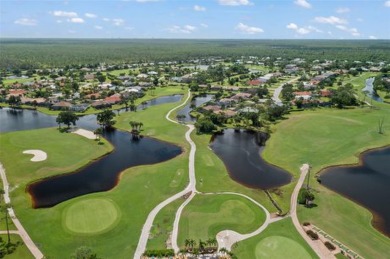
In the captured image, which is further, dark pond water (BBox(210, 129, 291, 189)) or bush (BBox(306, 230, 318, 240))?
dark pond water (BBox(210, 129, 291, 189))

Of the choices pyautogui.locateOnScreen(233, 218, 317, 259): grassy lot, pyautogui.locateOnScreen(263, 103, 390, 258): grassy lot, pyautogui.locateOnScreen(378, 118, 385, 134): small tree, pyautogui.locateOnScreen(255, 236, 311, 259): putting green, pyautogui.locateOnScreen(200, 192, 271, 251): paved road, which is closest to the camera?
pyautogui.locateOnScreen(255, 236, 311, 259): putting green

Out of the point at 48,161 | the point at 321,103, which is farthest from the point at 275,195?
the point at 321,103

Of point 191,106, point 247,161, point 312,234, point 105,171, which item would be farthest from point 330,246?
point 191,106

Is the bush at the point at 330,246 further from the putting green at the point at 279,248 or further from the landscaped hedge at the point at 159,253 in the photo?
the landscaped hedge at the point at 159,253

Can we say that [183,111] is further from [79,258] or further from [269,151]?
[79,258]

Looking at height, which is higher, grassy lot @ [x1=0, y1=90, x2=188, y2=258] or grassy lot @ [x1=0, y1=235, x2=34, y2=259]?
grassy lot @ [x1=0, y1=90, x2=188, y2=258]

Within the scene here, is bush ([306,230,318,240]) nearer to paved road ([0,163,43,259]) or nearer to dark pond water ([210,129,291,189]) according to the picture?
dark pond water ([210,129,291,189])

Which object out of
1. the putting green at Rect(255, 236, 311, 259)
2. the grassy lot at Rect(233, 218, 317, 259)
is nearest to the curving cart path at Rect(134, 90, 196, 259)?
the grassy lot at Rect(233, 218, 317, 259)

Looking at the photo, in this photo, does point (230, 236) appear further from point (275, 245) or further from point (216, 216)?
point (275, 245)
